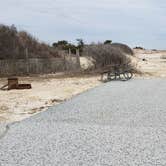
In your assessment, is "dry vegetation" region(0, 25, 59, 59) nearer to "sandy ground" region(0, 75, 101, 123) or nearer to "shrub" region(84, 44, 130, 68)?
"shrub" region(84, 44, 130, 68)

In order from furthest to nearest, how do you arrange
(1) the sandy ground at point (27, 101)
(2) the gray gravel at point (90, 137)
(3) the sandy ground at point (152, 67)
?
1. (3) the sandy ground at point (152, 67)
2. (1) the sandy ground at point (27, 101)
3. (2) the gray gravel at point (90, 137)

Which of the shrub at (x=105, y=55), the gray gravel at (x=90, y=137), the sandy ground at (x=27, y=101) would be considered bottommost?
the gray gravel at (x=90, y=137)

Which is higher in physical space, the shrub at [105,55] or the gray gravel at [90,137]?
the shrub at [105,55]

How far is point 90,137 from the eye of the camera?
26.7 feet

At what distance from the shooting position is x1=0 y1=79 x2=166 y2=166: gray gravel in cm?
655

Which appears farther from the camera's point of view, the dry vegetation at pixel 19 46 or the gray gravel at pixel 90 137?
the dry vegetation at pixel 19 46

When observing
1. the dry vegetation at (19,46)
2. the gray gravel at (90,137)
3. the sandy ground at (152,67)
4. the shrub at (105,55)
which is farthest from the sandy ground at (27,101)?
the shrub at (105,55)

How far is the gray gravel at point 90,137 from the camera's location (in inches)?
258

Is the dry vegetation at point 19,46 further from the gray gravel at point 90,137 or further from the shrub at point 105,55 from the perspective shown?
the gray gravel at point 90,137

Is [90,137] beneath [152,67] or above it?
beneath

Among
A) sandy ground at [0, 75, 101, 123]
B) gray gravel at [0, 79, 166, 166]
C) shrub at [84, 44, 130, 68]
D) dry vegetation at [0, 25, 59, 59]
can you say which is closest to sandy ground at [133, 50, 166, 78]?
shrub at [84, 44, 130, 68]

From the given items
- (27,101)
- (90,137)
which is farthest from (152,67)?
(90,137)

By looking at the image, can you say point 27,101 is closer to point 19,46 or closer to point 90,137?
point 90,137

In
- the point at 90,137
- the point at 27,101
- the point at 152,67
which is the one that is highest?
the point at 152,67
